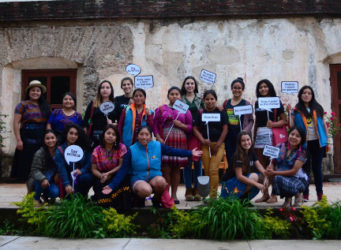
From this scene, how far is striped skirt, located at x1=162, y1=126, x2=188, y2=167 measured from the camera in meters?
4.37

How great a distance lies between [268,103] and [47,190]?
2.88 metres

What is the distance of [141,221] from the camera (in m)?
3.87

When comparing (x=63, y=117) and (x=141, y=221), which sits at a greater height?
(x=63, y=117)

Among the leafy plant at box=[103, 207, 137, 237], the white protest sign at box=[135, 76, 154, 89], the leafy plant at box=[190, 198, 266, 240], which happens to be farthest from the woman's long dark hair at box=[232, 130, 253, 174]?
the white protest sign at box=[135, 76, 154, 89]

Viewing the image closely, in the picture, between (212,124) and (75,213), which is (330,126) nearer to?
(212,124)

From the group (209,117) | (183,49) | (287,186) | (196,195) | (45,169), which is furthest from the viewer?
(183,49)

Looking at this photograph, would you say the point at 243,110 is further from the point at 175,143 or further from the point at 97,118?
the point at 97,118

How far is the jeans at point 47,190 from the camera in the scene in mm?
4164

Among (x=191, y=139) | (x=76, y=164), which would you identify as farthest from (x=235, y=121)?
(x=76, y=164)

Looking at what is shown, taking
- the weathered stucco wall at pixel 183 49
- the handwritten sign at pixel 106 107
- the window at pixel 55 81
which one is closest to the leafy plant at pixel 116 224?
the handwritten sign at pixel 106 107

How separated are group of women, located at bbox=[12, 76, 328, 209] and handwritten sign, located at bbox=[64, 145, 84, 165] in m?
0.14

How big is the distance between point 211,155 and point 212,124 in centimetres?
39

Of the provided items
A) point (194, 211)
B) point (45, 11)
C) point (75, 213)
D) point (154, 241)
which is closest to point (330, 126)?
point (194, 211)

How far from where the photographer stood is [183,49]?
747cm
